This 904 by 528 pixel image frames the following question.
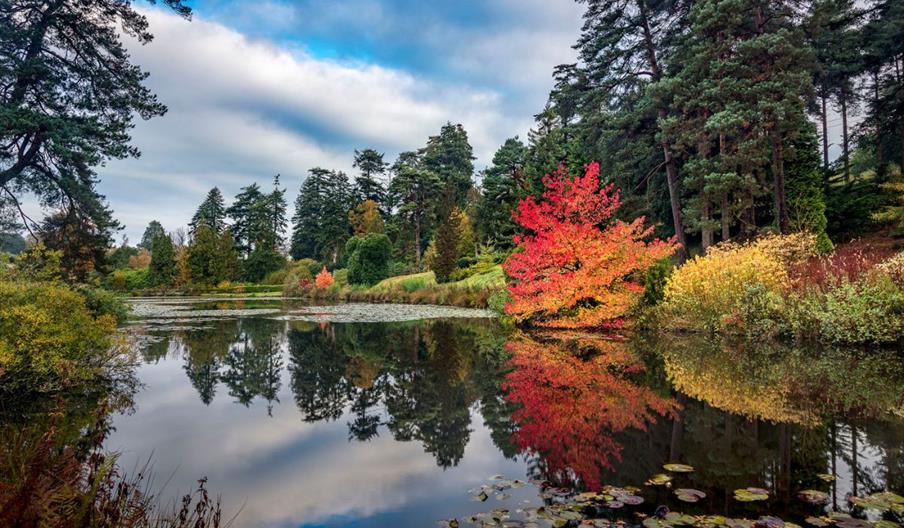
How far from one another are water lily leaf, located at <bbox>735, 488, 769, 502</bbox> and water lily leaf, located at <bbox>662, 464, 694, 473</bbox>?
516mm

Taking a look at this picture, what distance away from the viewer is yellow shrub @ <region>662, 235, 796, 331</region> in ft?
41.6

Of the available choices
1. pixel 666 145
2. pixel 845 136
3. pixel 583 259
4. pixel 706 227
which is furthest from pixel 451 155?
pixel 583 259

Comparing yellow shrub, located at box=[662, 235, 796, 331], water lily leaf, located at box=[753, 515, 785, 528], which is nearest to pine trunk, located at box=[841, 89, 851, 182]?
yellow shrub, located at box=[662, 235, 796, 331]

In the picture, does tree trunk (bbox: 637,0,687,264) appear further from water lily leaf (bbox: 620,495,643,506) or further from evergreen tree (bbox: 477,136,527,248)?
water lily leaf (bbox: 620,495,643,506)

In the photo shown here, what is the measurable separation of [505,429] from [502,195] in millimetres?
33509

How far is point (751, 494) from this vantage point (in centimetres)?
387

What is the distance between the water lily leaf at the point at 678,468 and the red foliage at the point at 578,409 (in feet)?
1.58

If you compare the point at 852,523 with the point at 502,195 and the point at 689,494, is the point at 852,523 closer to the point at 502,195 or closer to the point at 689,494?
the point at 689,494

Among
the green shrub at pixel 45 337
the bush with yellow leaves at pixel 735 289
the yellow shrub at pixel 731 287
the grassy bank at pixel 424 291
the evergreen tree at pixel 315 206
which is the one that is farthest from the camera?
the evergreen tree at pixel 315 206

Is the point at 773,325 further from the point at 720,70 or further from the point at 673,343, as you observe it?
the point at 720,70

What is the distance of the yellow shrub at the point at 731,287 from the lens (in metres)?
12.7

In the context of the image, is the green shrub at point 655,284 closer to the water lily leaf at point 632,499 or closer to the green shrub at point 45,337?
the water lily leaf at point 632,499

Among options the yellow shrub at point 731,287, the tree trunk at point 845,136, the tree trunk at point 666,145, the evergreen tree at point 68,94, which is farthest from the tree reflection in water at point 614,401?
the tree trunk at point 845,136

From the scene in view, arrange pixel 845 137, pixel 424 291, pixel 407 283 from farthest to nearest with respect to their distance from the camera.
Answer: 1. pixel 407 283
2. pixel 424 291
3. pixel 845 137
